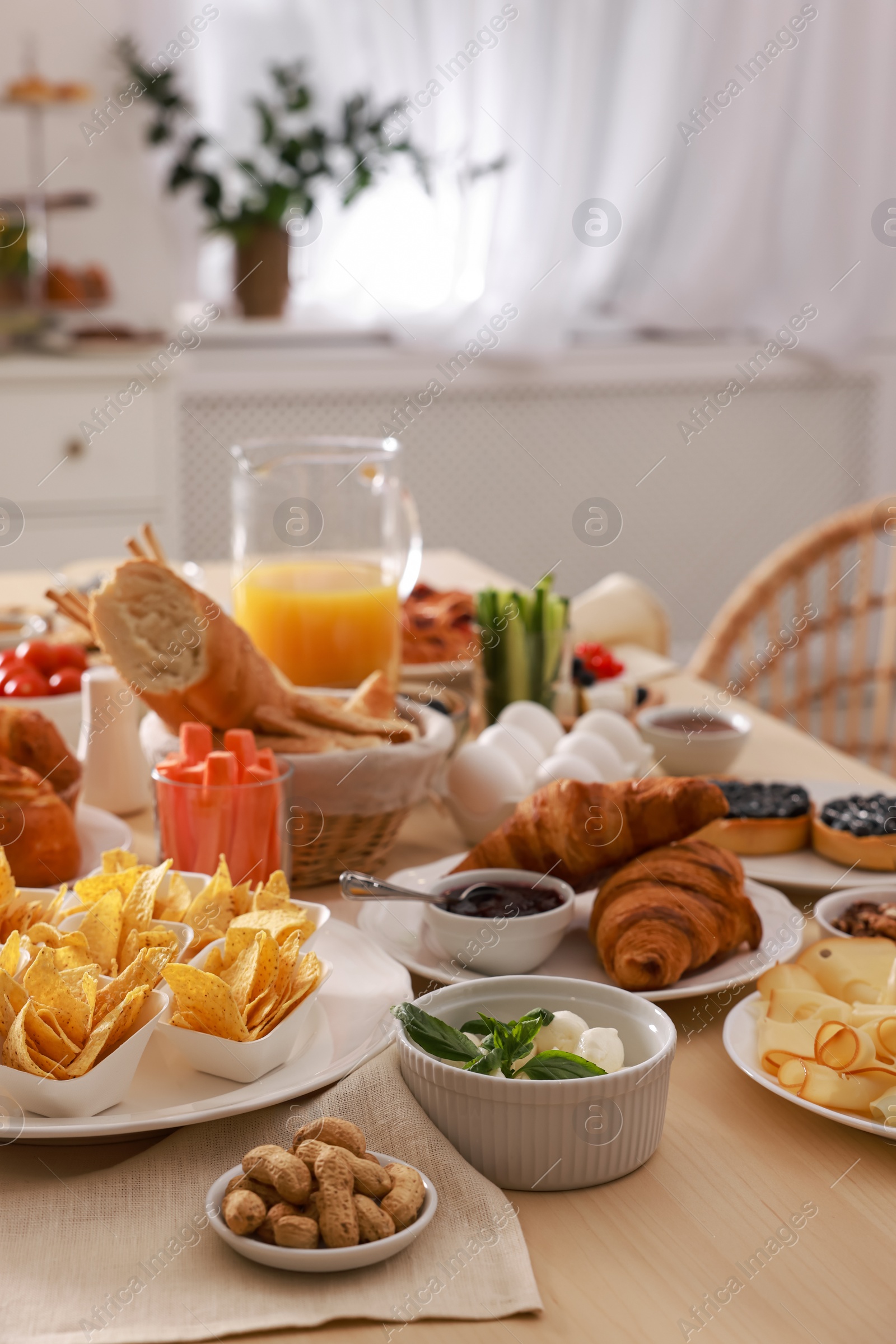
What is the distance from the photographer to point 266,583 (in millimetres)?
1340

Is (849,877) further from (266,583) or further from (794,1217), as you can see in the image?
(266,583)

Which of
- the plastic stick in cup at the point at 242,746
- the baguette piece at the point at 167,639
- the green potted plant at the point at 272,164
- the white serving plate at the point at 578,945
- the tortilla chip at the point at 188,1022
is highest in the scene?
the green potted plant at the point at 272,164

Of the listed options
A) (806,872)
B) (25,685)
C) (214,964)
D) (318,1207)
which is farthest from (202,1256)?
(25,685)

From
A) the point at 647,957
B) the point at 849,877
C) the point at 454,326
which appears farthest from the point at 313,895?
the point at 454,326

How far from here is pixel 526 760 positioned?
3.81 ft

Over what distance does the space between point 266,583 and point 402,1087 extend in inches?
28.0

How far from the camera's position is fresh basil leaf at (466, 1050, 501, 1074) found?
0.69 meters

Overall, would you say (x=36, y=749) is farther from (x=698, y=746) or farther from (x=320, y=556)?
(x=698, y=746)

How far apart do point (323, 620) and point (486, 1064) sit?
69 cm

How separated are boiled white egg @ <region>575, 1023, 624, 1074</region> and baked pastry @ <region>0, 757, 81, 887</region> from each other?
46cm

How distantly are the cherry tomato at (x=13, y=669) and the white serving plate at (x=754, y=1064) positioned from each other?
30.0 inches

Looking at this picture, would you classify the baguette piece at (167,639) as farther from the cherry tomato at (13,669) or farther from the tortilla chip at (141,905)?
the cherry tomato at (13,669)

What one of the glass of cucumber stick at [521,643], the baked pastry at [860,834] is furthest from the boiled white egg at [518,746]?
the baked pastry at [860,834]

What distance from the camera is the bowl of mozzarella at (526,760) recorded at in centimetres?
111
